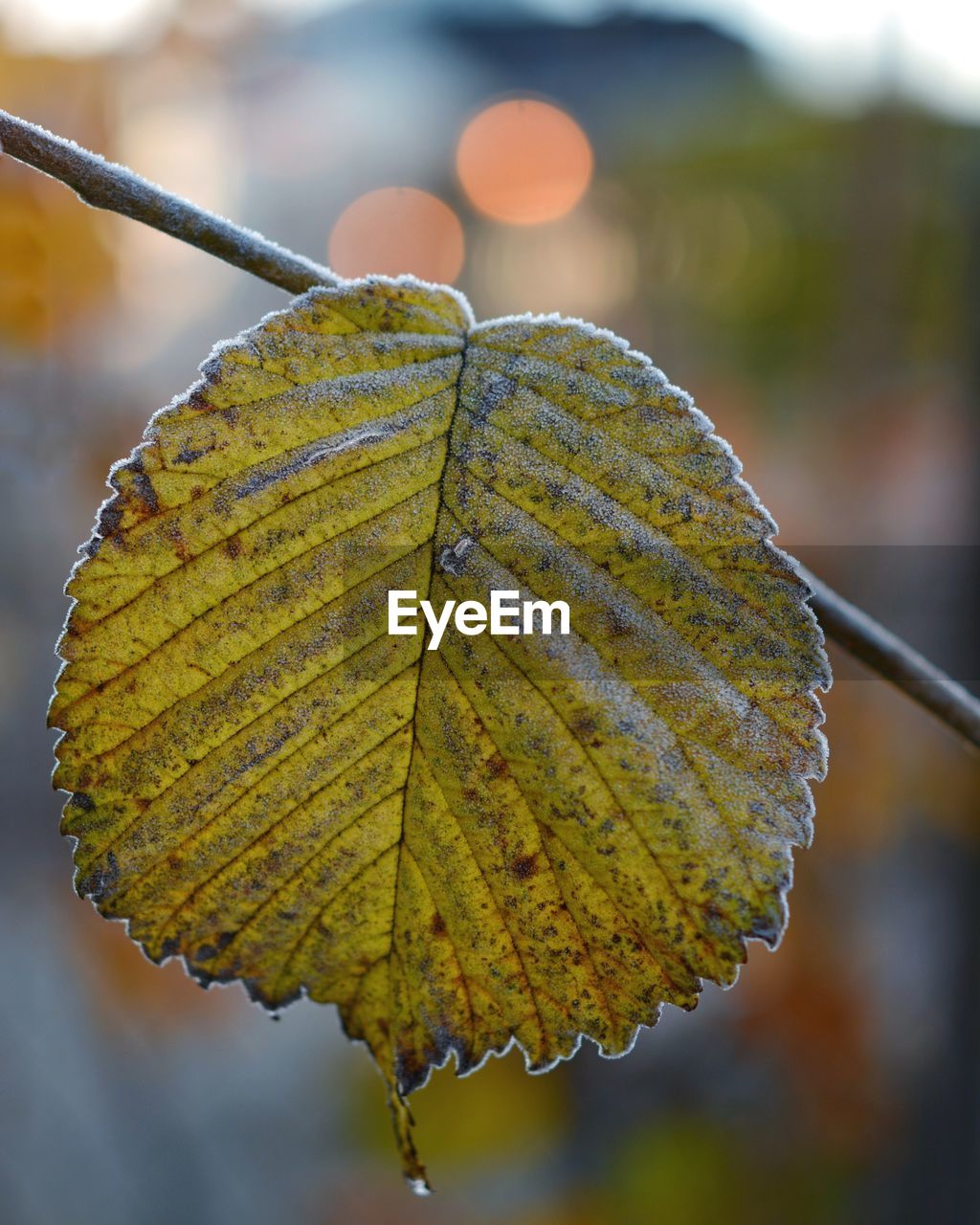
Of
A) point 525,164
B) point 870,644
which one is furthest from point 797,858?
point 525,164

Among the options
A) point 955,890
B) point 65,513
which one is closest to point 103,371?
point 65,513

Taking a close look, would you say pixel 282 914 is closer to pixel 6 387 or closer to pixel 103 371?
pixel 6 387

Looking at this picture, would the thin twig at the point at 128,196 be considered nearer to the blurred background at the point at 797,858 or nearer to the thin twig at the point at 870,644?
the thin twig at the point at 870,644

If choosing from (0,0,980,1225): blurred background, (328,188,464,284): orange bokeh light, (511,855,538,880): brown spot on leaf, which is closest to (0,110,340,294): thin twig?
(511,855,538,880): brown spot on leaf

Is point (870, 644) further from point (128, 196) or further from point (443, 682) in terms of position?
A: point (128, 196)

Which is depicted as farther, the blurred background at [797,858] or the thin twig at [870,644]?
the blurred background at [797,858]

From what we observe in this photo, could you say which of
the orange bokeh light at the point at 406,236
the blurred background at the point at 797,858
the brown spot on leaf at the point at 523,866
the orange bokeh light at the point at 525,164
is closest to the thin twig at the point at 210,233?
the brown spot on leaf at the point at 523,866
